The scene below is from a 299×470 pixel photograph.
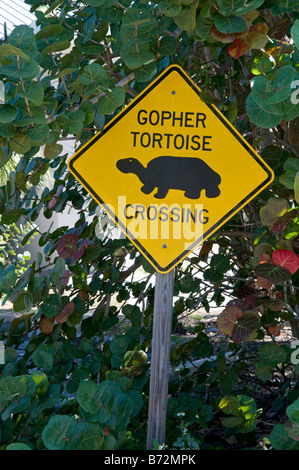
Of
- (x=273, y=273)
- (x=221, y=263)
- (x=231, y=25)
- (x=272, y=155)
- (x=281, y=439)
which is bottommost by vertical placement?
(x=281, y=439)

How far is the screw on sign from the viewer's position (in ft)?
7.22

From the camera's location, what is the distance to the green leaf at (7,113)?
70.9 inches

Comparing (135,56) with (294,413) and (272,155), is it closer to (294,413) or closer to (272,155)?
(272,155)

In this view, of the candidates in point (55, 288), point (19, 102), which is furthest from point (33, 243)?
point (19, 102)

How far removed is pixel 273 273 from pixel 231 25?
0.95 meters

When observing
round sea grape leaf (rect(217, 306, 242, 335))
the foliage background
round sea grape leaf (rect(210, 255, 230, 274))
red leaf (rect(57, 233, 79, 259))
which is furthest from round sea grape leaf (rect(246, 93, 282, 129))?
red leaf (rect(57, 233, 79, 259))

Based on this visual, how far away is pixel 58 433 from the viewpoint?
71.1 inches

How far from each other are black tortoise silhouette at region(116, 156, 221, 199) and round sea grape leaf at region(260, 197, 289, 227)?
0.77 ft

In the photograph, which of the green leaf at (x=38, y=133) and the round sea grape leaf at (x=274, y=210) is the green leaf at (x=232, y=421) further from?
the green leaf at (x=38, y=133)

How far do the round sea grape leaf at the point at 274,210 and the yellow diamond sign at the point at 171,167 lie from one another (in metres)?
0.10

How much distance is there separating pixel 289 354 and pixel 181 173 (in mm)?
967

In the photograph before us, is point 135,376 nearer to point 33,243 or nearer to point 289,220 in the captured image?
point 289,220

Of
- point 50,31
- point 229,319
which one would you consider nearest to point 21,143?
point 50,31

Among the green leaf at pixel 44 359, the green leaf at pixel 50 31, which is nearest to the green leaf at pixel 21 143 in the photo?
the green leaf at pixel 50 31
